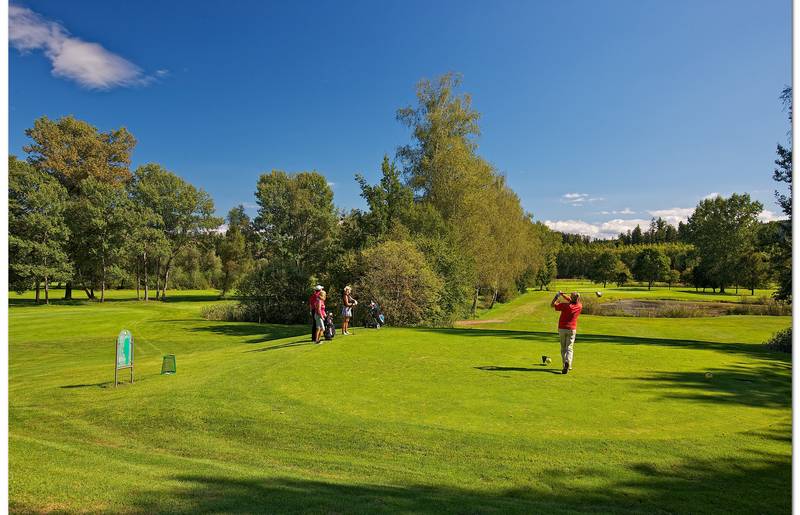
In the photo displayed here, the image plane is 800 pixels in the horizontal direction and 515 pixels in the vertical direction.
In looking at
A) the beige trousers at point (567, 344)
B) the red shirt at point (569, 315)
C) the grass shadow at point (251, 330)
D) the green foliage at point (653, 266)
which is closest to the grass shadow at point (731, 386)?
the beige trousers at point (567, 344)

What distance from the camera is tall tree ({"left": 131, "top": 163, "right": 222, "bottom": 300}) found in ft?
208

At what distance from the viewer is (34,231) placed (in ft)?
164

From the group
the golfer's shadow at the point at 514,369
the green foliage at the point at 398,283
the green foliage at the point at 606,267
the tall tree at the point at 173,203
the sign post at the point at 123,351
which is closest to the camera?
the sign post at the point at 123,351

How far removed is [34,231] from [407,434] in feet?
190

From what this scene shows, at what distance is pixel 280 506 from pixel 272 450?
8.93 feet

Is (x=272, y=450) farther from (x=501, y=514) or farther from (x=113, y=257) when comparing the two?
(x=113, y=257)

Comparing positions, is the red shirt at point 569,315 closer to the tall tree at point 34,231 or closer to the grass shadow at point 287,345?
the grass shadow at point 287,345

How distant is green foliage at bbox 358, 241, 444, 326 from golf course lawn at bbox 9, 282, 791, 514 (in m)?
14.0

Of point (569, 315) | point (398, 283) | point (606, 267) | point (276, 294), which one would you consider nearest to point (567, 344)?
point (569, 315)

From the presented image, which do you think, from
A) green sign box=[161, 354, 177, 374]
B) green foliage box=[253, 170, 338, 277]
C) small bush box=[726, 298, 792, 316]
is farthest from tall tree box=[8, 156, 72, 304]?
small bush box=[726, 298, 792, 316]

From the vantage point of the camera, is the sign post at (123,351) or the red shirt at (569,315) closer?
the sign post at (123,351)

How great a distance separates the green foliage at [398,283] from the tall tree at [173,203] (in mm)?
42558

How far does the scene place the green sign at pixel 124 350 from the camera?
39.3 ft

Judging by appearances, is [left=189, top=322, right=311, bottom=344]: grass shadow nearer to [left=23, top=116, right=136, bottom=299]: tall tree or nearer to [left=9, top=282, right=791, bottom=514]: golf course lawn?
[left=9, top=282, right=791, bottom=514]: golf course lawn
